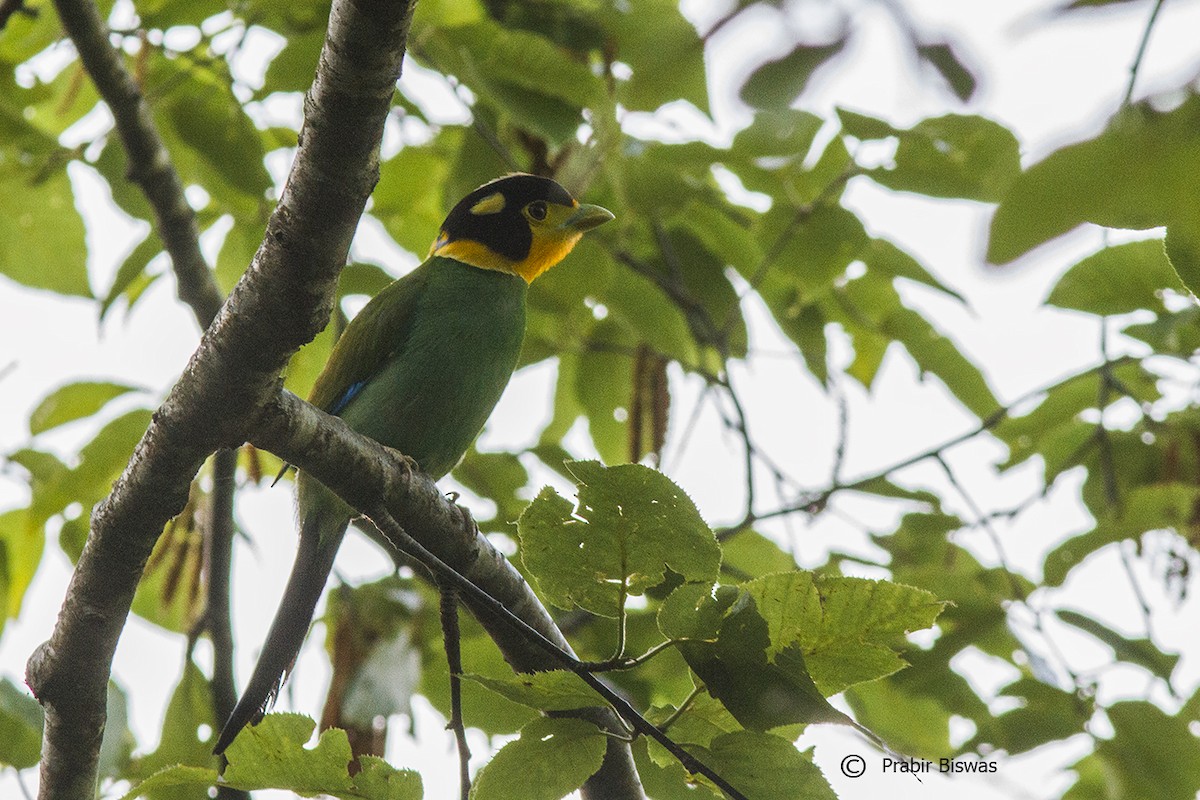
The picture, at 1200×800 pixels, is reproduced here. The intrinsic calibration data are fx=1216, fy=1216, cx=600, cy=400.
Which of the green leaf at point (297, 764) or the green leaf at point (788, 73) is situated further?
the green leaf at point (297, 764)

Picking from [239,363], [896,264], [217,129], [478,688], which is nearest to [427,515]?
[478,688]

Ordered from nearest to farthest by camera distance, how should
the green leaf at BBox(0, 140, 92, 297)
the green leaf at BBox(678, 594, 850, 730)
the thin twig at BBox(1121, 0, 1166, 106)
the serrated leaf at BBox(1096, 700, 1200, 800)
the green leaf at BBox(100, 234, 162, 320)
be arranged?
the thin twig at BBox(1121, 0, 1166, 106), the green leaf at BBox(678, 594, 850, 730), the serrated leaf at BBox(1096, 700, 1200, 800), the green leaf at BBox(100, 234, 162, 320), the green leaf at BBox(0, 140, 92, 297)

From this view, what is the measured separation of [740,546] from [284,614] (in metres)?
1.71

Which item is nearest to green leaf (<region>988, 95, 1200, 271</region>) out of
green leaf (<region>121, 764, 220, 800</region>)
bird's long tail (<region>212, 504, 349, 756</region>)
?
green leaf (<region>121, 764, 220, 800</region>)

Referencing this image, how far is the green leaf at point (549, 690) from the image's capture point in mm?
1683

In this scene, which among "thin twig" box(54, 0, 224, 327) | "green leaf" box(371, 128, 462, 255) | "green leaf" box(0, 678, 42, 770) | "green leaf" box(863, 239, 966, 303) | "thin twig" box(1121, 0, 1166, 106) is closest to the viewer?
"thin twig" box(1121, 0, 1166, 106)

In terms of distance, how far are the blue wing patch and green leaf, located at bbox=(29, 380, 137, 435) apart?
2.56 ft

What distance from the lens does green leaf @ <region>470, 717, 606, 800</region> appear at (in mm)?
1730

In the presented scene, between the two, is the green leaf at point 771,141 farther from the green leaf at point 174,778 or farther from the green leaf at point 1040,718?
the green leaf at point 174,778

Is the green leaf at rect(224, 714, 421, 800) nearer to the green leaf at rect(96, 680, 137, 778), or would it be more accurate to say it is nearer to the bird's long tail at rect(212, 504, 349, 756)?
the bird's long tail at rect(212, 504, 349, 756)

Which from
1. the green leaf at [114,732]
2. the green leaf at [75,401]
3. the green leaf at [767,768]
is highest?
the green leaf at [75,401]

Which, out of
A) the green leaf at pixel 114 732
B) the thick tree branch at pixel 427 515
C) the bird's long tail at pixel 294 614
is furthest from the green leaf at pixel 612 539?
the green leaf at pixel 114 732

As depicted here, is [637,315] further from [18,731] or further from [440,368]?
[18,731]

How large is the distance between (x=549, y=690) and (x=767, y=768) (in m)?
0.32
